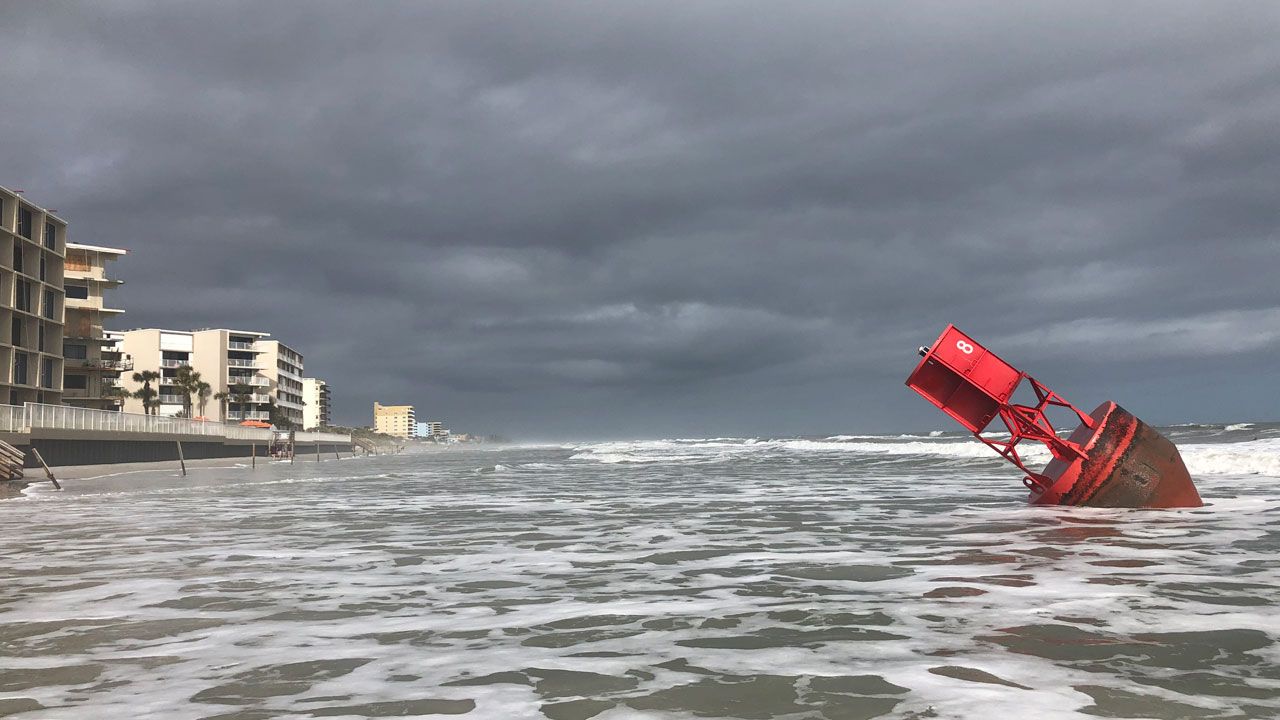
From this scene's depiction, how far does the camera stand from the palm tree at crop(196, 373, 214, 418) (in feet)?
448

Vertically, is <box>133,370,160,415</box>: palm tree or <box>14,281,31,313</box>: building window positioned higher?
<box>14,281,31,313</box>: building window

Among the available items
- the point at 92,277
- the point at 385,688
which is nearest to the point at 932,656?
the point at 385,688

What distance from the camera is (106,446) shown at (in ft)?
185

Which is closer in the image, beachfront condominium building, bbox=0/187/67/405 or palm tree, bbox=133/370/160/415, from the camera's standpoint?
beachfront condominium building, bbox=0/187/67/405

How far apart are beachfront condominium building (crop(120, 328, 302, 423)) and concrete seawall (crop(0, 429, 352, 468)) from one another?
60.6 metres

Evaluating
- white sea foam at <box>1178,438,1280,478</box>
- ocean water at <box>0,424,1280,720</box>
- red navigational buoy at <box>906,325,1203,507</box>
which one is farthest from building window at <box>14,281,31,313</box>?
white sea foam at <box>1178,438,1280,478</box>

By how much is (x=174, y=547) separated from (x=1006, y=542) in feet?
39.5

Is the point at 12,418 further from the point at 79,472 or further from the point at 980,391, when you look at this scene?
the point at 980,391

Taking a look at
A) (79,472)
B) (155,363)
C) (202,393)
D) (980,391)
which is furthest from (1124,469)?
(155,363)

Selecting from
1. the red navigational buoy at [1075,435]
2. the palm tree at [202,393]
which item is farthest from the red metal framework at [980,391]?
the palm tree at [202,393]

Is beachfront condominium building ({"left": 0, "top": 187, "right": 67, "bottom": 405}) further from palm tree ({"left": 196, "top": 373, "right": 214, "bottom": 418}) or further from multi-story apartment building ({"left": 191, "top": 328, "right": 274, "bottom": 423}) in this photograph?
multi-story apartment building ({"left": 191, "top": 328, "right": 274, "bottom": 423})

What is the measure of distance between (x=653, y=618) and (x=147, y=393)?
138m

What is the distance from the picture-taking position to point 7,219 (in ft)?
217

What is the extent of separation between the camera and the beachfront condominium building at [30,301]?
215 feet
